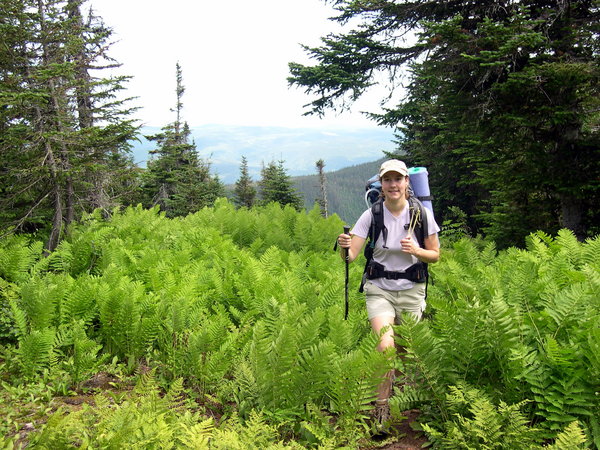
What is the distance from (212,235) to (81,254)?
2.66 metres

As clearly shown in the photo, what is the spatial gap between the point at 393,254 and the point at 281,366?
1.44m

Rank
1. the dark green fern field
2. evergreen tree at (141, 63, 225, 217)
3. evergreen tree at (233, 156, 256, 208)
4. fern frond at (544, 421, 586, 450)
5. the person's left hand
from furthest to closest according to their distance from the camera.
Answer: evergreen tree at (233, 156, 256, 208) < evergreen tree at (141, 63, 225, 217) < the person's left hand < the dark green fern field < fern frond at (544, 421, 586, 450)

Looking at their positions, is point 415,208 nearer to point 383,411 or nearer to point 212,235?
point 383,411

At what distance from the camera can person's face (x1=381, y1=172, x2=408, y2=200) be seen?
3.96 m

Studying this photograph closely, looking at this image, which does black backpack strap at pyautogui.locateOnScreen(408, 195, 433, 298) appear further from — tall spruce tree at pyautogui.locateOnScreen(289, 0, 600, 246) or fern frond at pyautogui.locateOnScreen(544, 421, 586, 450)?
tall spruce tree at pyautogui.locateOnScreen(289, 0, 600, 246)

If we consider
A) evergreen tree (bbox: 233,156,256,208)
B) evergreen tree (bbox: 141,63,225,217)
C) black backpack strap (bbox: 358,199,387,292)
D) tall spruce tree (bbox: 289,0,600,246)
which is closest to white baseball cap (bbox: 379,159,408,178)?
black backpack strap (bbox: 358,199,387,292)

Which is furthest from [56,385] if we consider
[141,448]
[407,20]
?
[407,20]

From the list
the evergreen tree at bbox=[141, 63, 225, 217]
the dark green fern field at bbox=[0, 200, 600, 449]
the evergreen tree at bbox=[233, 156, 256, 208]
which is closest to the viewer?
the dark green fern field at bbox=[0, 200, 600, 449]

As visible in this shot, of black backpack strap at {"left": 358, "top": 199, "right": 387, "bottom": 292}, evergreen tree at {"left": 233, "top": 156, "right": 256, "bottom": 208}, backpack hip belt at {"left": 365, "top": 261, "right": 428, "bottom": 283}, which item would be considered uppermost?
black backpack strap at {"left": 358, "top": 199, "right": 387, "bottom": 292}

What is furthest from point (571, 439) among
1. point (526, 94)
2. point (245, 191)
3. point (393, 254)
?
point (245, 191)

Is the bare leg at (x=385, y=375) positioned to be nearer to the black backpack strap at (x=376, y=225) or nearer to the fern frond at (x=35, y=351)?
the black backpack strap at (x=376, y=225)

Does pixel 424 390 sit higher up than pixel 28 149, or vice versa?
pixel 28 149

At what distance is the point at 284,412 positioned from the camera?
337 cm

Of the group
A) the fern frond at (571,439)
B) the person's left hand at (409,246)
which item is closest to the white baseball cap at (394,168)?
the person's left hand at (409,246)
